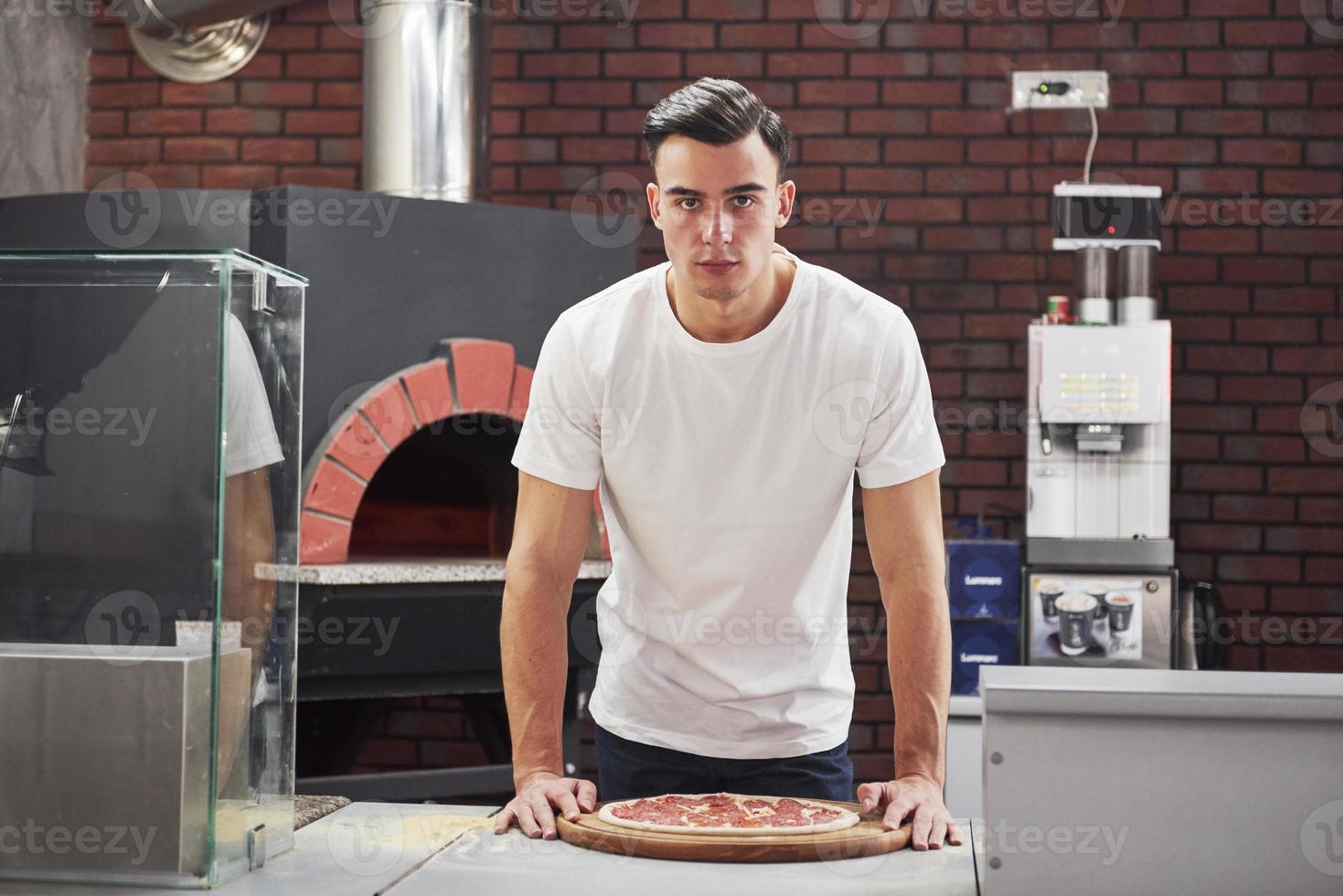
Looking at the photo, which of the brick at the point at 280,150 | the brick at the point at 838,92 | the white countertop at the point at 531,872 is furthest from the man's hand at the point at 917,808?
the brick at the point at 280,150

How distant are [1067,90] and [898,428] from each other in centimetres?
263

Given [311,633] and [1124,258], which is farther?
[1124,258]

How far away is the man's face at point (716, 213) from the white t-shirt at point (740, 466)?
0.11 m

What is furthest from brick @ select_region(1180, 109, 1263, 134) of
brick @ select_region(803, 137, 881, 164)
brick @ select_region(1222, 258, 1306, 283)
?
brick @ select_region(803, 137, 881, 164)

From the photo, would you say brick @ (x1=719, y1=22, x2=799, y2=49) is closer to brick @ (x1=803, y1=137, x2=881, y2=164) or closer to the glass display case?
brick @ (x1=803, y1=137, x2=881, y2=164)

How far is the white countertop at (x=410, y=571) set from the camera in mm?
2971

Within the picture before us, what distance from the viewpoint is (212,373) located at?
1224 millimetres

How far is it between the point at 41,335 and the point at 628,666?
839mm

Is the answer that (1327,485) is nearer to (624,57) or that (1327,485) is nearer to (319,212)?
(624,57)

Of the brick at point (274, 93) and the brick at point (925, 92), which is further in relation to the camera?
the brick at point (274, 93)

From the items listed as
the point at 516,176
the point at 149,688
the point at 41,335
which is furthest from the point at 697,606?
the point at 516,176

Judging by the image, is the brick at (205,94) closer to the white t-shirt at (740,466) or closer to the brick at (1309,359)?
the white t-shirt at (740,466)

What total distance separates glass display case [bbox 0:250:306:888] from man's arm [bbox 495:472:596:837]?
0.39m

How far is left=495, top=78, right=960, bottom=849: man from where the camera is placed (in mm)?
1682
